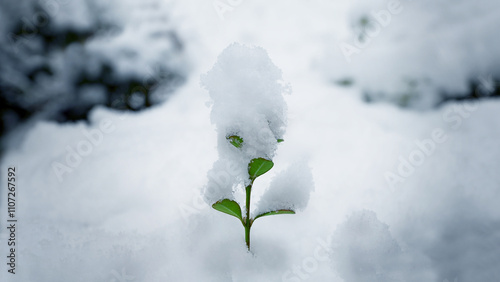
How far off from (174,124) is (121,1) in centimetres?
81

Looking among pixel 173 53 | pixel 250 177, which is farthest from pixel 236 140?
pixel 173 53

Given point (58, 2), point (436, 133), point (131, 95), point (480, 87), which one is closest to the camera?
point (436, 133)

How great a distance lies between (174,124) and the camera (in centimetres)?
125

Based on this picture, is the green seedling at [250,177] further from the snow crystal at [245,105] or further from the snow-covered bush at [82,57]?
the snow-covered bush at [82,57]

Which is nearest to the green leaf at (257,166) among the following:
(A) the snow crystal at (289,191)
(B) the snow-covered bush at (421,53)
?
(A) the snow crystal at (289,191)

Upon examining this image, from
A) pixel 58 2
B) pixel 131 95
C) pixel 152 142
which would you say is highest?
pixel 58 2

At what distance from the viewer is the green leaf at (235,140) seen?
649 millimetres

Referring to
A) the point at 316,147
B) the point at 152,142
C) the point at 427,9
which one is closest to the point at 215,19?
the point at 152,142

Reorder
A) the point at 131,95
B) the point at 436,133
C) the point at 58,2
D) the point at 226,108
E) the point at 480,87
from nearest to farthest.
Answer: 1. the point at 226,108
2. the point at 436,133
3. the point at 480,87
4. the point at 131,95
5. the point at 58,2

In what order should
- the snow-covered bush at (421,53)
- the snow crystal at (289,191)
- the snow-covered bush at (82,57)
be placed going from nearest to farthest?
1. the snow crystal at (289,191)
2. the snow-covered bush at (421,53)
3. the snow-covered bush at (82,57)

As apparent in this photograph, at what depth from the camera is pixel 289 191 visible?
0.81 m

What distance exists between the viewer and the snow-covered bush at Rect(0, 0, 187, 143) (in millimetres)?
1379

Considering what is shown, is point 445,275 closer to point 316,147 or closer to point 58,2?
point 316,147

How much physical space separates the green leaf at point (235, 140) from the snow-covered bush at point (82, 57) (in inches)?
31.1
